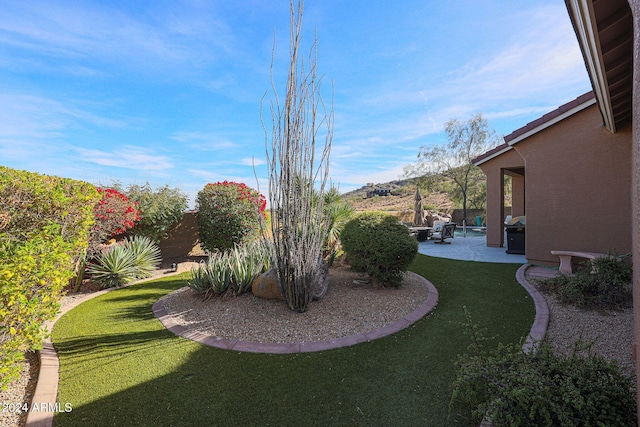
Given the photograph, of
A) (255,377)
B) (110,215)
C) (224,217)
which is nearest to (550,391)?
(255,377)

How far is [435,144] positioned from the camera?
21938 mm

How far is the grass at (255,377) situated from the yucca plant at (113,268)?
2115 millimetres

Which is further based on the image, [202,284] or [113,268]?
[113,268]

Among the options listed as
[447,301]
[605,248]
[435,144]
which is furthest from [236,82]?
[435,144]

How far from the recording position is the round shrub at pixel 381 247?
5.73 metres

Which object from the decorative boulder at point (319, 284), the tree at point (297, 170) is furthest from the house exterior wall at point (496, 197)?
the tree at point (297, 170)

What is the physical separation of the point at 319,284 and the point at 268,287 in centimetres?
101

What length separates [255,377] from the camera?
10.1 ft

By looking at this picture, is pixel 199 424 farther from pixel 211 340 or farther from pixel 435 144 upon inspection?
pixel 435 144

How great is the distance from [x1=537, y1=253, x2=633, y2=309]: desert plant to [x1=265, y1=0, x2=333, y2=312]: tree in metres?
4.80

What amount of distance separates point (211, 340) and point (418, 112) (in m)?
13.1

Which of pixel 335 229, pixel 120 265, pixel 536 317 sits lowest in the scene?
pixel 536 317

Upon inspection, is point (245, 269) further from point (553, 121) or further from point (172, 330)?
point (553, 121)

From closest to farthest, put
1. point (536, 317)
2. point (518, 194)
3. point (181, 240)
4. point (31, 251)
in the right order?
point (31, 251), point (536, 317), point (181, 240), point (518, 194)
